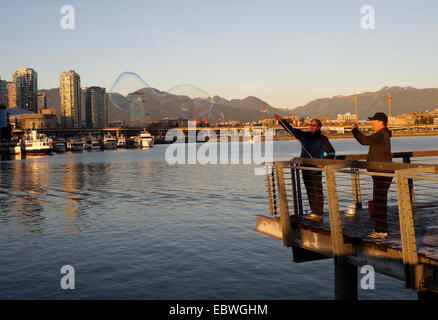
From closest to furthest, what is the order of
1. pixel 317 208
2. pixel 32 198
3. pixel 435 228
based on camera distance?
pixel 435 228 → pixel 317 208 → pixel 32 198

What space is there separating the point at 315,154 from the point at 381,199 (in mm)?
2666

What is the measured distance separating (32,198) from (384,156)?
37709 mm

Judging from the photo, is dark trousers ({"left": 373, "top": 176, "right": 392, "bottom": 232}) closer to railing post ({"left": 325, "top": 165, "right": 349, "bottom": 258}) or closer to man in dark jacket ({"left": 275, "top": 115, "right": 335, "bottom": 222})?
railing post ({"left": 325, "top": 165, "right": 349, "bottom": 258})

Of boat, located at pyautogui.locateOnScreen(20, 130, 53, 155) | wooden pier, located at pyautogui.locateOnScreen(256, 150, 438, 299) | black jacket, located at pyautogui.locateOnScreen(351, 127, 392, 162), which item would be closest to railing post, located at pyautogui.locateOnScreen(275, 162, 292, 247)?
wooden pier, located at pyautogui.locateOnScreen(256, 150, 438, 299)

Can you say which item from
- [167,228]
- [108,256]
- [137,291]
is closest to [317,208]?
[137,291]

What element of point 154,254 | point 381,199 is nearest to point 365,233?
point 381,199

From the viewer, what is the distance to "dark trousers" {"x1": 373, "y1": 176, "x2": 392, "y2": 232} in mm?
9695

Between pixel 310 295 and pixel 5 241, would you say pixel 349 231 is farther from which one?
pixel 5 241

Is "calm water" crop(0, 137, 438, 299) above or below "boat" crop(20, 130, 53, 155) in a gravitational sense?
below

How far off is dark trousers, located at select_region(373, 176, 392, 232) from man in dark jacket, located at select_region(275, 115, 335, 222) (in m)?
2.00

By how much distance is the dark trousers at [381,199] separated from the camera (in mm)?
9695

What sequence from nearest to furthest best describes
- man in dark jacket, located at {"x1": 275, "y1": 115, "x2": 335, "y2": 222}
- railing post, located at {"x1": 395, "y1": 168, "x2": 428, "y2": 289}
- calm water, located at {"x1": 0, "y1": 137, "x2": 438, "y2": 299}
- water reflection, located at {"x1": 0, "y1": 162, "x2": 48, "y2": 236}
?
railing post, located at {"x1": 395, "y1": 168, "x2": 428, "y2": 289}, man in dark jacket, located at {"x1": 275, "y1": 115, "x2": 335, "y2": 222}, calm water, located at {"x1": 0, "y1": 137, "x2": 438, "y2": 299}, water reflection, located at {"x1": 0, "y1": 162, "x2": 48, "y2": 236}

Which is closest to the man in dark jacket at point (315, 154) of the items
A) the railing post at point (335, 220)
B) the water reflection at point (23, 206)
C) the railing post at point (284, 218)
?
the railing post at point (284, 218)
